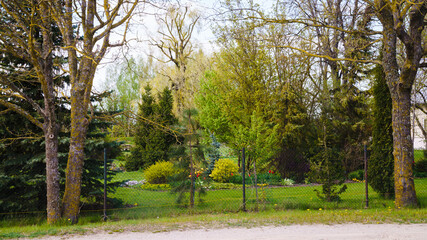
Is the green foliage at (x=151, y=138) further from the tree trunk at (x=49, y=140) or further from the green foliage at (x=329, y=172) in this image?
the green foliage at (x=329, y=172)

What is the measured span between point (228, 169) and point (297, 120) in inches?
179

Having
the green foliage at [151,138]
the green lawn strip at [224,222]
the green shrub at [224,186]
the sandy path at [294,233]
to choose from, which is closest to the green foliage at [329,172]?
the green lawn strip at [224,222]

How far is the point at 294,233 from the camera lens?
584 cm

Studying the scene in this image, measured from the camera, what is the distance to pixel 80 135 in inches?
309

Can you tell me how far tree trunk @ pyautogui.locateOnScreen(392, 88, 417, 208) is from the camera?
8.79 meters

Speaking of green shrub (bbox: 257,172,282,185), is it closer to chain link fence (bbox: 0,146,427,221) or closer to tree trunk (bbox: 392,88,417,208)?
chain link fence (bbox: 0,146,427,221)

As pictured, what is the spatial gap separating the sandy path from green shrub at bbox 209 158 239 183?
7.71m

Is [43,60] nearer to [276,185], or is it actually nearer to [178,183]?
[178,183]

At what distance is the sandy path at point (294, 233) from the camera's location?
557 cm

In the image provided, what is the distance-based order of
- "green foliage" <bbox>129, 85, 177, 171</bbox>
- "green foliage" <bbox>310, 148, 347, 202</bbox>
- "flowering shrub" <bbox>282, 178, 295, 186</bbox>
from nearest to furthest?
1. "green foliage" <bbox>310, 148, 347, 202</bbox>
2. "flowering shrub" <bbox>282, 178, 295, 186</bbox>
3. "green foliage" <bbox>129, 85, 177, 171</bbox>

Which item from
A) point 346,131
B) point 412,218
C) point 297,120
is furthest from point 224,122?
point 412,218

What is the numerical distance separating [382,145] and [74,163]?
909cm

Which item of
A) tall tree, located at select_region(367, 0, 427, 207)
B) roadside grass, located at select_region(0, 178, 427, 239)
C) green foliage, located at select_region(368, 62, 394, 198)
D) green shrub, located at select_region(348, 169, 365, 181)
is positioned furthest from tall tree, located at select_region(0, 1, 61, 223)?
green shrub, located at select_region(348, 169, 365, 181)

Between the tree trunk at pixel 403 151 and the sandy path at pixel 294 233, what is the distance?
108 inches
